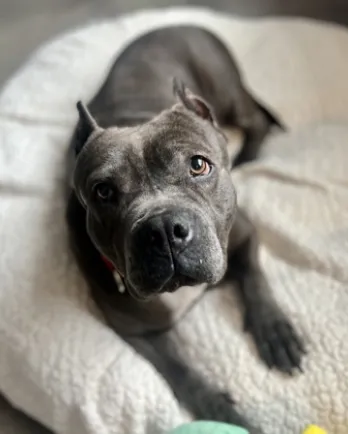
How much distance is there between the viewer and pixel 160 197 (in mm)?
1565

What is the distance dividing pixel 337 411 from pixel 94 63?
1470 mm

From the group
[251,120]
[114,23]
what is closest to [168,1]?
[114,23]

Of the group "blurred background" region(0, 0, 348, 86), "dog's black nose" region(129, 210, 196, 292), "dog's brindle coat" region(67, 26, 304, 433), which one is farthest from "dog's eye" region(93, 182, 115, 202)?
"blurred background" region(0, 0, 348, 86)

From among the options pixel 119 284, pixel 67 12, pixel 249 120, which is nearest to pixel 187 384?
pixel 119 284

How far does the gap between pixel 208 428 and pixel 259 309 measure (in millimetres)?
375

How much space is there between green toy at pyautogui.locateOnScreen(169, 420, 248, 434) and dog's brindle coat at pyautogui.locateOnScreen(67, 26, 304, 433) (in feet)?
0.31

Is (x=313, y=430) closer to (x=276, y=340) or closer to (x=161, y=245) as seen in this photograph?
(x=276, y=340)

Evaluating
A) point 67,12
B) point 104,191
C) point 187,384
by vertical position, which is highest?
point 104,191

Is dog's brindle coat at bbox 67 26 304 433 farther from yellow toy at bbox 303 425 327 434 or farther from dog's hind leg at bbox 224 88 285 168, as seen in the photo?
dog's hind leg at bbox 224 88 285 168

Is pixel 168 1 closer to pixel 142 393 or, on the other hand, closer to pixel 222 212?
pixel 222 212

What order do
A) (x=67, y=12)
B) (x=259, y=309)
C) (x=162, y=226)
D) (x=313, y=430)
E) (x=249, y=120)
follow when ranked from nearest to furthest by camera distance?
(x=162, y=226)
(x=313, y=430)
(x=259, y=309)
(x=249, y=120)
(x=67, y=12)

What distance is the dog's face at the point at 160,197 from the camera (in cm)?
148

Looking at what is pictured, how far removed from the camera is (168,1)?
307 centimetres

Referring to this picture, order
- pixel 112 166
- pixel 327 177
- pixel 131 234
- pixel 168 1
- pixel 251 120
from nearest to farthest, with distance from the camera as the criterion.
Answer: pixel 131 234 → pixel 112 166 → pixel 327 177 → pixel 251 120 → pixel 168 1
